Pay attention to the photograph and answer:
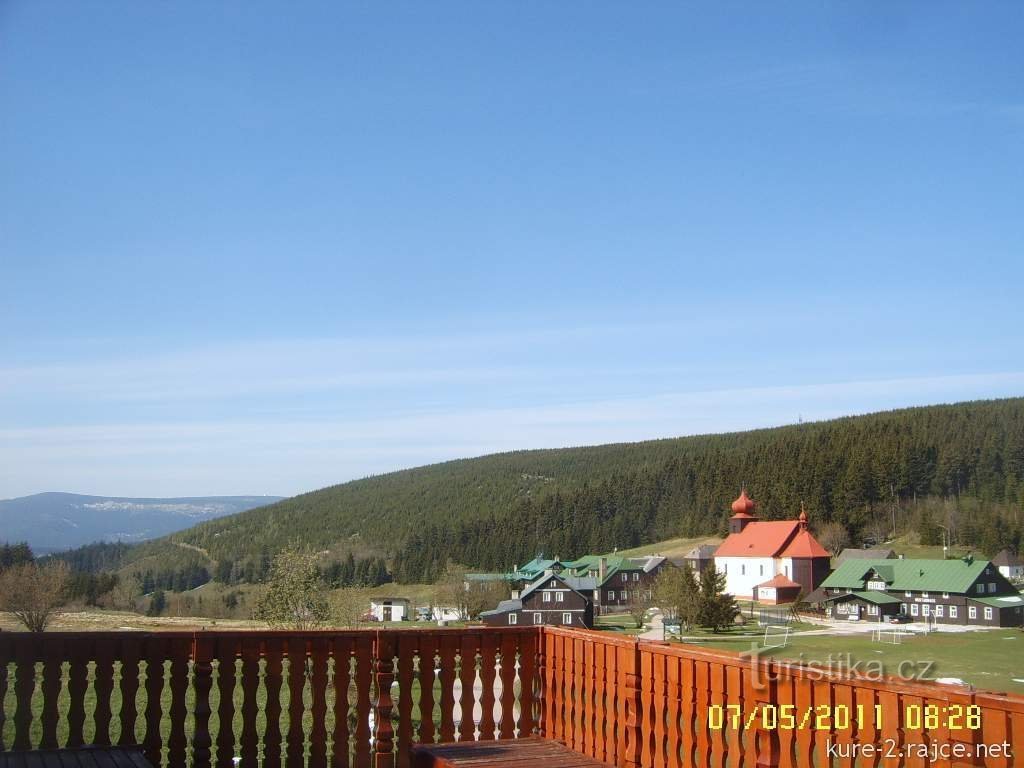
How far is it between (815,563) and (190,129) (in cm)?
6566

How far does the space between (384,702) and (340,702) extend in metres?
0.24

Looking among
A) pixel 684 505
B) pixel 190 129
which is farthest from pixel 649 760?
pixel 684 505

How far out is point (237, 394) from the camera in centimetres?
2969

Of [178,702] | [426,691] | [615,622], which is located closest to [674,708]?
[426,691]

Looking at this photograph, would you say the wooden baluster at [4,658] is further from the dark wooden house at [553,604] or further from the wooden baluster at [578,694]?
the dark wooden house at [553,604]

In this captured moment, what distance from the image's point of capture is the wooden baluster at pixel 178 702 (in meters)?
4.73

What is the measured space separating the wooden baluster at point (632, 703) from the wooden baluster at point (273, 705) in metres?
1.87

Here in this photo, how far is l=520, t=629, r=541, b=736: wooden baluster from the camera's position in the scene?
5.43 metres

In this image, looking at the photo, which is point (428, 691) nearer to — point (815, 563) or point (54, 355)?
point (54, 355)

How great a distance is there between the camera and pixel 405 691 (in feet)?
16.9

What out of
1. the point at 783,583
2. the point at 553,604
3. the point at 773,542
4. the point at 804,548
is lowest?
the point at 783,583

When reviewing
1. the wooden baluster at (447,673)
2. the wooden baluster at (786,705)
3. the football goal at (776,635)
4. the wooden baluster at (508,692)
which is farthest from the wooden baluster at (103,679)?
the football goal at (776,635)

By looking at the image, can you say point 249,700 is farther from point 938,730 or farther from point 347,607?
point 347,607

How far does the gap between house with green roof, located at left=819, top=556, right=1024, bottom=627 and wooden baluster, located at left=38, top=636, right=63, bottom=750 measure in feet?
191
